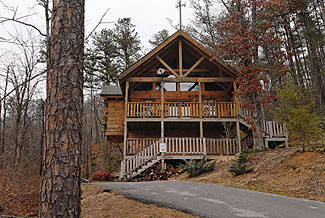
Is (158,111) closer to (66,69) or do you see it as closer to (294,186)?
(294,186)

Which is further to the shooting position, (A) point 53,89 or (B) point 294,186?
(B) point 294,186

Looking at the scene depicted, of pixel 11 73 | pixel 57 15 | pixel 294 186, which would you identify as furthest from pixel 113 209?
pixel 11 73

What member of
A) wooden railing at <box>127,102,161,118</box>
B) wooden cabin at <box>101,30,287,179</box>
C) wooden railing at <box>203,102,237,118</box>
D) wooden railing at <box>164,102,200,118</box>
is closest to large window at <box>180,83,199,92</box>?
wooden cabin at <box>101,30,287,179</box>

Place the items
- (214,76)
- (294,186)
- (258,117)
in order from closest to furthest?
(294,186) → (258,117) → (214,76)

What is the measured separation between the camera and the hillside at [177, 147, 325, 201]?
281 inches

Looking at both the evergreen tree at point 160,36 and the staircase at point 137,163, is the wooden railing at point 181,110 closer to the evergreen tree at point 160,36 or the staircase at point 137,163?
the staircase at point 137,163

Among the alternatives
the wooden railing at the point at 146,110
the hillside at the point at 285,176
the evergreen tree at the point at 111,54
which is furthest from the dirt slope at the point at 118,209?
the evergreen tree at the point at 111,54

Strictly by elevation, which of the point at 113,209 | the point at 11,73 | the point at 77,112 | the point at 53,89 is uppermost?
the point at 11,73

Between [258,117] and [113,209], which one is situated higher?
[258,117]

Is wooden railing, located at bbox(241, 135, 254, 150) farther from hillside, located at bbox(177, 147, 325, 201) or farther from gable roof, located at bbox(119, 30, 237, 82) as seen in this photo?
hillside, located at bbox(177, 147, 325, 201)

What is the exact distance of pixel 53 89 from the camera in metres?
3.51

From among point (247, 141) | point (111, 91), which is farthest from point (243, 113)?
point (111, 91)

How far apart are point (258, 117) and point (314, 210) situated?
868 cm

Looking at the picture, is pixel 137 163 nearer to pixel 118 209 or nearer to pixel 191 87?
pixel 191 87
